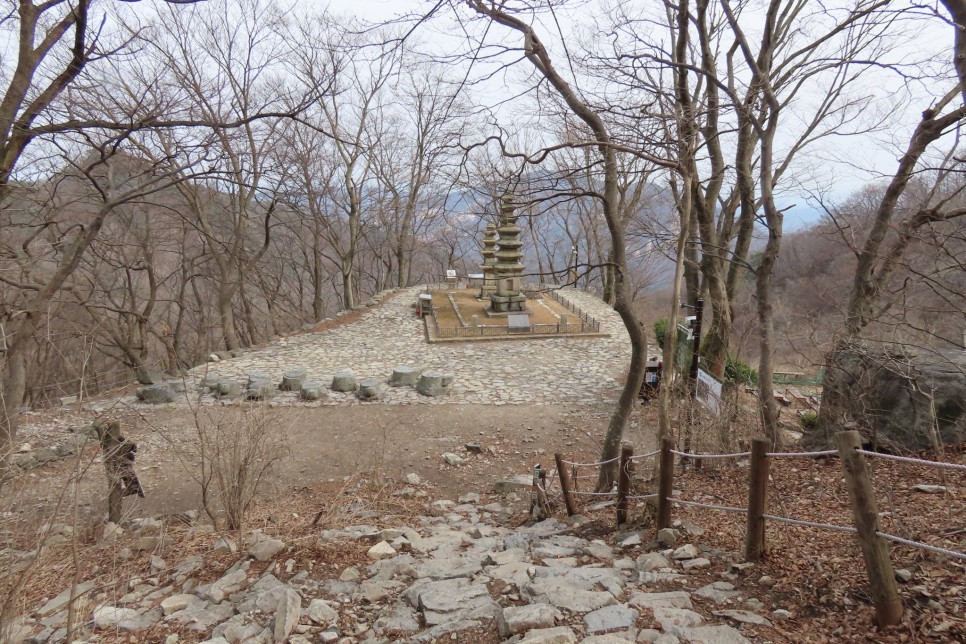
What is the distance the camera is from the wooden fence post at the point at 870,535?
2801 millimetres

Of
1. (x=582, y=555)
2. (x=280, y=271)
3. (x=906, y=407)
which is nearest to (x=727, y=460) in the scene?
(x=906, y=407)

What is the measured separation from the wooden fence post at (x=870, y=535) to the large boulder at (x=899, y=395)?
3.66m

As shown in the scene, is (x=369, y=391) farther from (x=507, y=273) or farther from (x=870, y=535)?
(x=870, y=535)

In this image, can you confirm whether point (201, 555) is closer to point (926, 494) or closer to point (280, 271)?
point (926, 494)

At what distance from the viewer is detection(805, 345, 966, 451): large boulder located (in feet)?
19.9

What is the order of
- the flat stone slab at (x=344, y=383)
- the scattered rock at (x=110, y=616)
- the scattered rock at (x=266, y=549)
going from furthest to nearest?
the flat stone slab at (x=344, y=383)
the scattered rock at (x=266, y=549)
the scattered rock at (x=110, y=616)

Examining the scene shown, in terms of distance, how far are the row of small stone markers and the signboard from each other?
627cm

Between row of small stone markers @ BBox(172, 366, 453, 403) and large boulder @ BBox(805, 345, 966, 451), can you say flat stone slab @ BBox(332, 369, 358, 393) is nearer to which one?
row of small stone markers @ BBox(172, 366, 453, 403)

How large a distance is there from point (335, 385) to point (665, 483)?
937 centimetres

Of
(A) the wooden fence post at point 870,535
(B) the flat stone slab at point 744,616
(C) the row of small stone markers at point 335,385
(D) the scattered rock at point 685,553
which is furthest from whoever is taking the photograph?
(C) the row of small stone markers at point 335,385

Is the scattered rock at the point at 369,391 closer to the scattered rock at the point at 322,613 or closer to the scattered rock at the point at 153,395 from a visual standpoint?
the scattered rock at the point at 153,395

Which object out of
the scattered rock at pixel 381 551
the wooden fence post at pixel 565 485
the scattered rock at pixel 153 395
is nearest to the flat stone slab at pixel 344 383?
the scattered rock at pixel 153 395

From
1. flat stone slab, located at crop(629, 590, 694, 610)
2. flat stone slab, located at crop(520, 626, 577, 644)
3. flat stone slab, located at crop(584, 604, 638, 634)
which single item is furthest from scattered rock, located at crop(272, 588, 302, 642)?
flat stone slab, located at crop(629, 590, 694, 610)

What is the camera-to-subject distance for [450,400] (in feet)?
39.2
